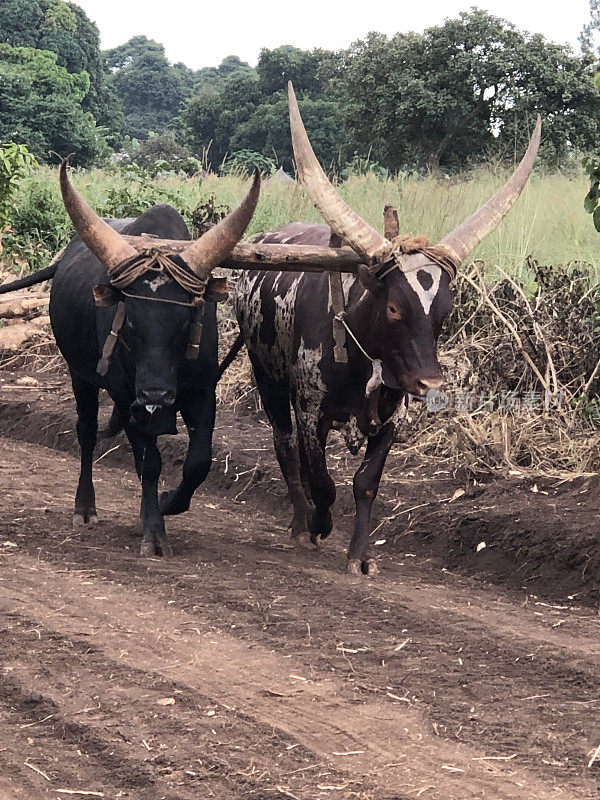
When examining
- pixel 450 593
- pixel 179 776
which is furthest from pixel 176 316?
pixel 179 776

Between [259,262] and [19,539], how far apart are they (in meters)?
1.95

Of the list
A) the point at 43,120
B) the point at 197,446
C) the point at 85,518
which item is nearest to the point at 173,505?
the point at 197,446

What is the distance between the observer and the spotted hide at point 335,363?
201 inches

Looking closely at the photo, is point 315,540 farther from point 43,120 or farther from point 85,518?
point 43,120

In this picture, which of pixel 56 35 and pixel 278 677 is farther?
pixel 56 35

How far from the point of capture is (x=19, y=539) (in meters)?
6.08

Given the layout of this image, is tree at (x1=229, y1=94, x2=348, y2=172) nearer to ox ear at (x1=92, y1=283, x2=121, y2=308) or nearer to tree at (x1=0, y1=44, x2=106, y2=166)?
tree at (x1=0, y1=44, x2=106, y2=166)

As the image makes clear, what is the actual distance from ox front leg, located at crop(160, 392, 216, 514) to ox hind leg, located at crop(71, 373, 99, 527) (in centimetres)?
73

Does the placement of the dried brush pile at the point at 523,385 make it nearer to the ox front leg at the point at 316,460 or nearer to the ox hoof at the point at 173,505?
the ox front leg at the point at 316,460

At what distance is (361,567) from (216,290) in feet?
5.01

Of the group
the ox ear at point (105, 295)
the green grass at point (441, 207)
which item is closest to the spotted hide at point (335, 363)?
the ox ear at point (105, 295)

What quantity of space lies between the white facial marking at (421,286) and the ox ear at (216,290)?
97cm

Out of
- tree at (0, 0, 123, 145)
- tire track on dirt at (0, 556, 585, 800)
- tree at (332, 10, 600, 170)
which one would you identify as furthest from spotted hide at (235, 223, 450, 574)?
tree at (0, 0, 123, 145)

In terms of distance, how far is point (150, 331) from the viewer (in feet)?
17.7
